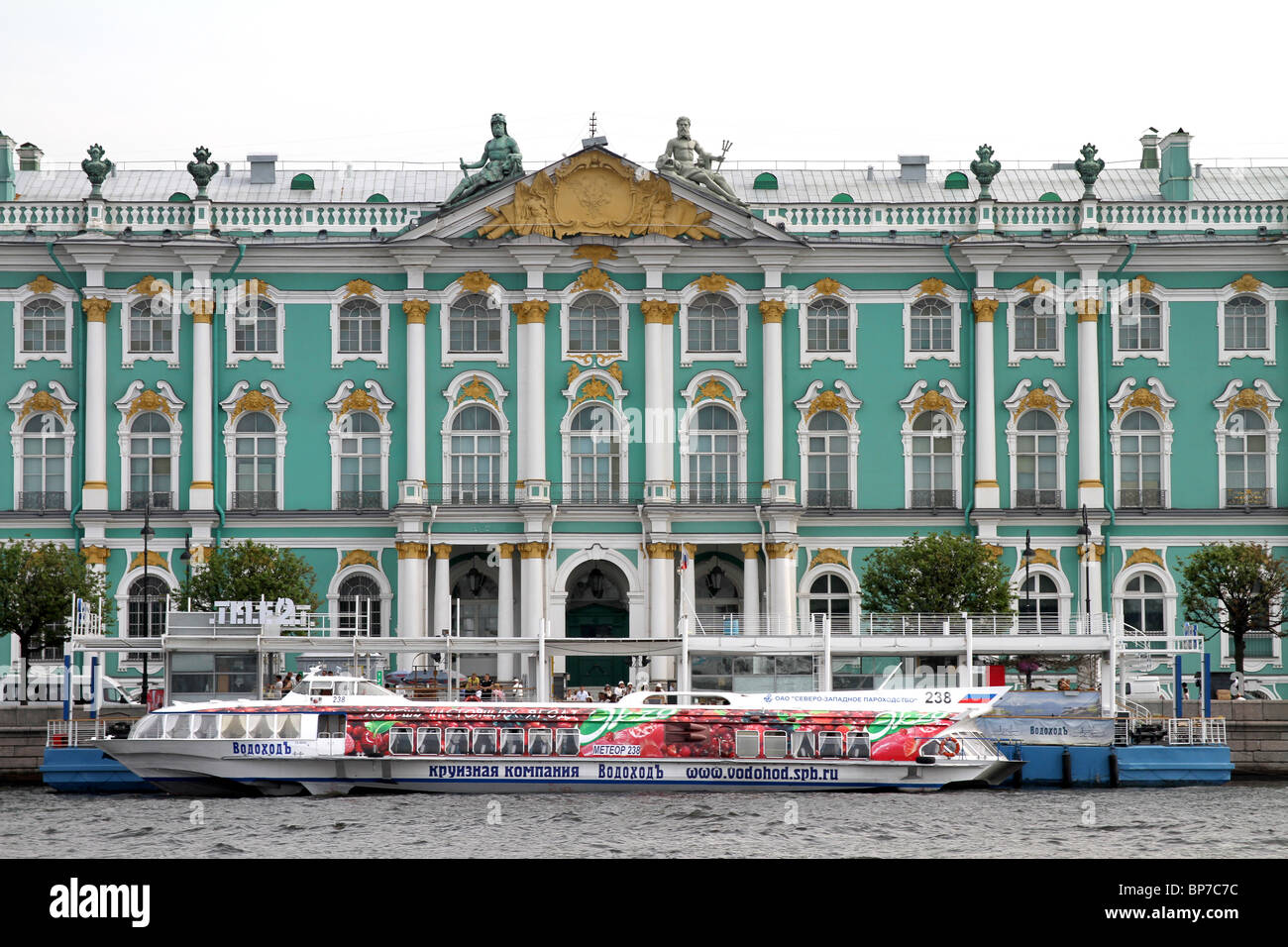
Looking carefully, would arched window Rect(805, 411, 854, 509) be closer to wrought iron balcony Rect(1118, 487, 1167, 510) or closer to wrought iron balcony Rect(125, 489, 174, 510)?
wrought iron balcony Rect(1118, 487, 1167, 510)

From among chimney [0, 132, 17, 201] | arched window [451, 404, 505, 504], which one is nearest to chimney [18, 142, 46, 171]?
chimney [0, 132, 17, 201]

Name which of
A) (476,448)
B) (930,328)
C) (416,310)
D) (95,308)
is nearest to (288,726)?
(476,448)

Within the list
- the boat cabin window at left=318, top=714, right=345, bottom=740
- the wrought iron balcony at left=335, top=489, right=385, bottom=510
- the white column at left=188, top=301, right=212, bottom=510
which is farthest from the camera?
the wrought iron balcony at left=335, top=489, right=385, bottom=510

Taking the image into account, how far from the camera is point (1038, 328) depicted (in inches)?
2478

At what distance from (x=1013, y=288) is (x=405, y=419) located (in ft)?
66.8

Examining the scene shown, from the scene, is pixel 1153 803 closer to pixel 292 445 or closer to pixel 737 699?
pixel 737 699

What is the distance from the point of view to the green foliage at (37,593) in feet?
177

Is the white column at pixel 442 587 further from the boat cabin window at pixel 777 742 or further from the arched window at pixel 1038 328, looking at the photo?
the arched window at pixel 1038 328

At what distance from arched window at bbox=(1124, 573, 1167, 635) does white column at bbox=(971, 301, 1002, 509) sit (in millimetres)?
5095

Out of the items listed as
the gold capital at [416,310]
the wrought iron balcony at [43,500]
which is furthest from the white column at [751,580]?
the wrought iron balcony at [43,500]

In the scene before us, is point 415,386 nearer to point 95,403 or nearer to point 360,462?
point 360,462

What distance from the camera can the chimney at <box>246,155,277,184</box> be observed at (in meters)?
68.1

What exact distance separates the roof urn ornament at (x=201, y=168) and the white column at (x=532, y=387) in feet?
36.2
